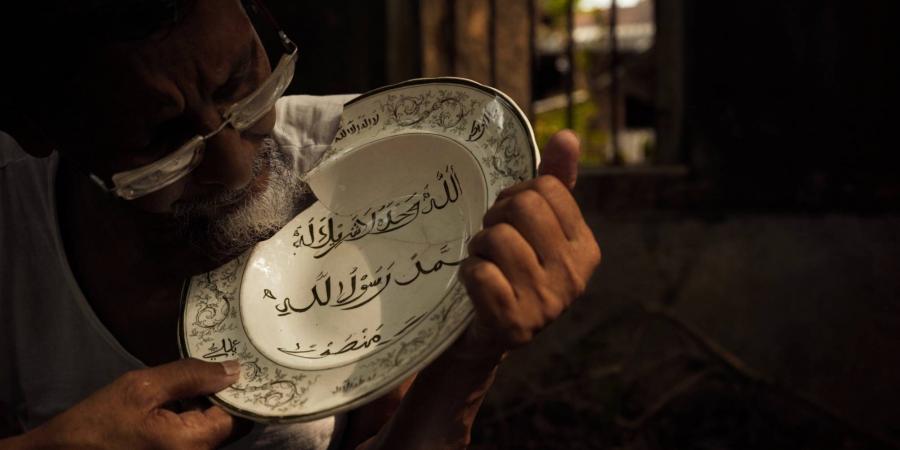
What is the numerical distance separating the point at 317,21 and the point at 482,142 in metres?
2.72

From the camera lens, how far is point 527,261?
1235 millimetres

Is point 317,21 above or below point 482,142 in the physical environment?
above

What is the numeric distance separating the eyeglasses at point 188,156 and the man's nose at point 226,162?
2 centimetres

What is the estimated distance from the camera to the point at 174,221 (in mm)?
1822

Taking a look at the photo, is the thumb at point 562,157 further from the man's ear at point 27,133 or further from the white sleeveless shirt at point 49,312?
the man's ear at point 27,133

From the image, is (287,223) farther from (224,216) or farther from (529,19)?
(529,19)

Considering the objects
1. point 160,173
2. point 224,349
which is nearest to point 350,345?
point 224,349

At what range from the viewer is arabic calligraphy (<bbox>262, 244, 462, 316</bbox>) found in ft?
5.26

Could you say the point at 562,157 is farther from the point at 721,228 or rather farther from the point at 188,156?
the point at 721,228

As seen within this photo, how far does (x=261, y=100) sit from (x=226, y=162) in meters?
0.14

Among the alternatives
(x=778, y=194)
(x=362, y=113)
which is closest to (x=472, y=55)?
(x=778, y=194)

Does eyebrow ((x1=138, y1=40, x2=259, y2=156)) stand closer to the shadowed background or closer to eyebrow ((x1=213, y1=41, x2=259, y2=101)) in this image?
eyebrow ((x1=213, y1=41, x2=259, y2=101))

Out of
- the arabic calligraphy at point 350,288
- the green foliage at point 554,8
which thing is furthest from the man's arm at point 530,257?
the green foliage at point 554,8

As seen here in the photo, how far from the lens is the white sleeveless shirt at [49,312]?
6.16ft
